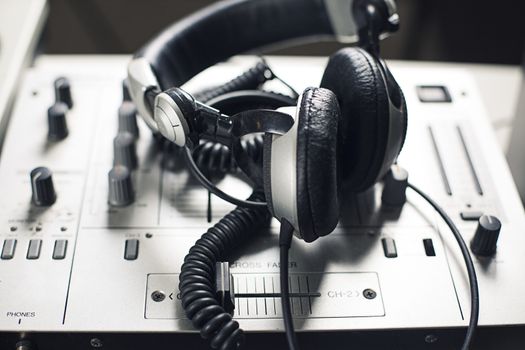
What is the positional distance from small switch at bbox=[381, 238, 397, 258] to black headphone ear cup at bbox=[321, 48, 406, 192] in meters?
0.07

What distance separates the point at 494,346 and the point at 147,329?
377 millimetres

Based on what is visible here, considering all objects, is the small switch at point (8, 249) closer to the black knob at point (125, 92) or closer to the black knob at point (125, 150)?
the black knob at point (125, 150)

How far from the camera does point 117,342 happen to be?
85cm

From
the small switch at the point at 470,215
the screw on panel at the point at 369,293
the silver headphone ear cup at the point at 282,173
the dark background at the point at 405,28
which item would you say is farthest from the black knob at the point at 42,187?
the dark background at the point at 405,28

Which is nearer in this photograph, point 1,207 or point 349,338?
point 349,338

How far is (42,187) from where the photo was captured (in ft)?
3.11

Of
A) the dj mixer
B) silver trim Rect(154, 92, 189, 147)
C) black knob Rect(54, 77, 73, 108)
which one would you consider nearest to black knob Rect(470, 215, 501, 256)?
the dj mixer

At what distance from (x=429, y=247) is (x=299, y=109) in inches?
10.0

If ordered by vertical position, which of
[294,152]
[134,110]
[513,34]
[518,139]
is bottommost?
[513,34]

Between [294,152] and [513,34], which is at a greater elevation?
[294,152]

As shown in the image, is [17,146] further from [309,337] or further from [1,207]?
[309,337]

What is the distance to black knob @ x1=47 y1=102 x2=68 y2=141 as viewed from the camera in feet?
3.41

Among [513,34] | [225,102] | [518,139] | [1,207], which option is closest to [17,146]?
[1,207]

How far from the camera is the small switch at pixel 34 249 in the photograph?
90 cm
